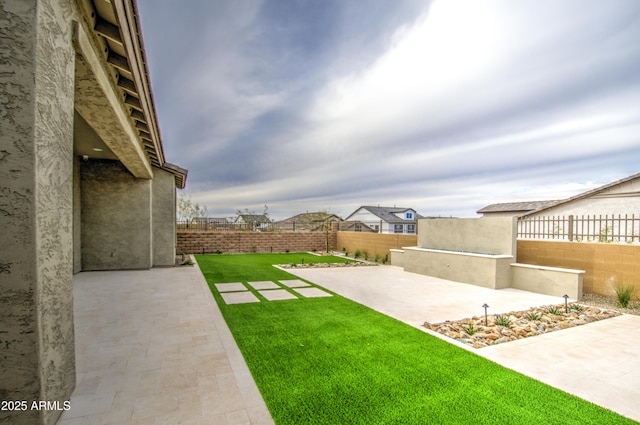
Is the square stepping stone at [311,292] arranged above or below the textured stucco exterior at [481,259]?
below

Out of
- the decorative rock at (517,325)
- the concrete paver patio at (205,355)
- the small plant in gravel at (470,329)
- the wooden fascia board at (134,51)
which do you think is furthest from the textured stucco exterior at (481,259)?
the wooden fascia board at (134,51)

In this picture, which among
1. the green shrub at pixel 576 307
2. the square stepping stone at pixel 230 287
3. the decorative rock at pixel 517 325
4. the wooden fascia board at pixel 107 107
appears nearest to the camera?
the wooden fascia board at pixel 107 107

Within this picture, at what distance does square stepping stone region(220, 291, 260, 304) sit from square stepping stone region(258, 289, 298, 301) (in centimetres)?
30

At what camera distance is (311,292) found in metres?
7.46

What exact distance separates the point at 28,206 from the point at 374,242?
43.9 ft

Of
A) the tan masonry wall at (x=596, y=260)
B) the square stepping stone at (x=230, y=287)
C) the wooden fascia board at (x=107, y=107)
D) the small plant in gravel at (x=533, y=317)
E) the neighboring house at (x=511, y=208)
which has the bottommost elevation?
the square stepping stone at (x=230, y=287)

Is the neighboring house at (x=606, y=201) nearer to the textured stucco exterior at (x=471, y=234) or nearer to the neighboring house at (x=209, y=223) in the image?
the textured stucco exterior at (x=471, y=234)

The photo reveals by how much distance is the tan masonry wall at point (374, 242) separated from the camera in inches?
507

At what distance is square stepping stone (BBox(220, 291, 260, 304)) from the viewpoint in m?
6.46

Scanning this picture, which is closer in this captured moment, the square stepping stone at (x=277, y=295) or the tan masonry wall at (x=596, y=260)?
the tan masonry wall at (x=596, y=260)

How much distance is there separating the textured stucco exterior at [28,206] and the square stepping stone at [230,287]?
521 centimetres

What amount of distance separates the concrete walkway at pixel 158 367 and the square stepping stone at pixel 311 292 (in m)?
2.15

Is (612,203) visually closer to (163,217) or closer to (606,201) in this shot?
(606,201)

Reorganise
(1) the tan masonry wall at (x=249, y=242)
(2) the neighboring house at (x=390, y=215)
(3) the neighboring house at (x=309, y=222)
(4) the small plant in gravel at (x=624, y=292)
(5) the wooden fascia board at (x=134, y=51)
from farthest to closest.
Answer: 1. (2) the neighboring house at (x=390, y=215)
2. (3) the neighboring house at (x=309, y=222)
3. (1) the tan masonry wall at (x=249, y=242)
4. (4) the small plant in gravel at (x=624, y=292)
5. (5) the wooden fascia board at (x=134, y=51)
